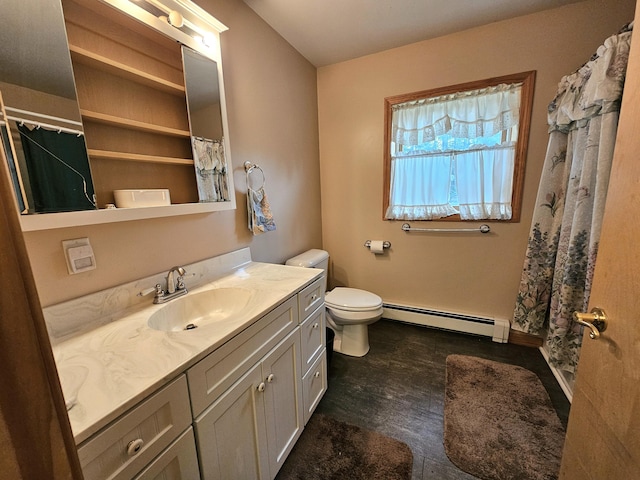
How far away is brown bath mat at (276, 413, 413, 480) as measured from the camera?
1.24m

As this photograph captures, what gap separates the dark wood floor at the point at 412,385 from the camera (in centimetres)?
140

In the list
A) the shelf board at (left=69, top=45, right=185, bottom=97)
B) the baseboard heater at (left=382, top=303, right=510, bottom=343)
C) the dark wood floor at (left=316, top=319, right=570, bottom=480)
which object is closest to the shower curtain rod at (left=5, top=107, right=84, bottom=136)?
the shelf board at (left=69, top=45, right=185, bottom=97)

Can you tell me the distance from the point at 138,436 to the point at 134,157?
0.98 m

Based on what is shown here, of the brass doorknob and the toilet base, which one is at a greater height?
the brass doorknob

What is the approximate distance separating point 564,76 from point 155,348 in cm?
268

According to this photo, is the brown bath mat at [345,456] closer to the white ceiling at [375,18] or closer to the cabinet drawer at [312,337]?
the cabinet drawer at [312,337]

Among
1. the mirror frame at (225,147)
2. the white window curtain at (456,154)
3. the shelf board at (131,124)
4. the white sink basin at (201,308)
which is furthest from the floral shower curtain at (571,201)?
the shelf board at (131,124)

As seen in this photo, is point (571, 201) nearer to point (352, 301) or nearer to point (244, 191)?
point (352, 301)

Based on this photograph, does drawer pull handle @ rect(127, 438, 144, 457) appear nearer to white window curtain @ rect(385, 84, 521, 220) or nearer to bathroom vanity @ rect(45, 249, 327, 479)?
bathroom vanity @ rect(45, 249, 327, 479)

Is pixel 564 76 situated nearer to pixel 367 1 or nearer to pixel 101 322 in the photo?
pixel 367 1

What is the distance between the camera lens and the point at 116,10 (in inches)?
39.3

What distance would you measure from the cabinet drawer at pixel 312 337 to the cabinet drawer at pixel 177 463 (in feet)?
2.09

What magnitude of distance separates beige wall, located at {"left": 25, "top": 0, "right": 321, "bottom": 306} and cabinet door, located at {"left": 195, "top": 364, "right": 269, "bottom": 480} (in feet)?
2.14

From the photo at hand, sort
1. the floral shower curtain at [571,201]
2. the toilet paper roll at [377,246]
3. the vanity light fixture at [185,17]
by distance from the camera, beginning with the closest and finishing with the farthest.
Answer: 1. the vanity light fixture at [185,17]
2. the floral shower curtain at [571,201]
3. the toilet paper roll at [377,246]
